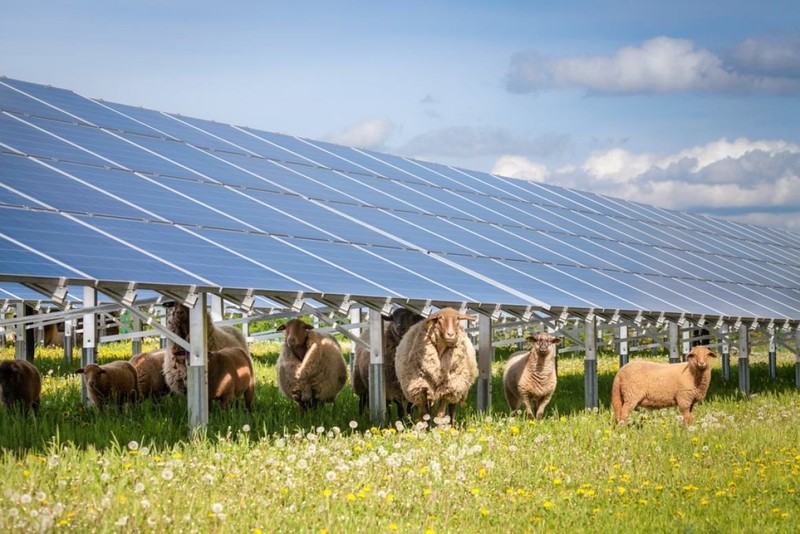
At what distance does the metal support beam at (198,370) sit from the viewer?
43.5 feet

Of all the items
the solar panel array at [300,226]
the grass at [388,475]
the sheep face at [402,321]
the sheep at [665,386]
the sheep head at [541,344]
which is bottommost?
the grass at [388,475]

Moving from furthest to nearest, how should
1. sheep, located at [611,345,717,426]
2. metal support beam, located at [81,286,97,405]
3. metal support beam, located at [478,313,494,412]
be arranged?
metal support beam, located at [81,286,97,405] < metal support beam, located at [478,313,494,412] < sheep, located at [611,345,717,426]

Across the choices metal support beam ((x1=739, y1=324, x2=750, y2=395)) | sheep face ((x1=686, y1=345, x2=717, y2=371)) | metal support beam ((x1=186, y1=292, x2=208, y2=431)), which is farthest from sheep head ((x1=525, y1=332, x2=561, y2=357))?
metal support beam ((x1=739, y1=324, x2=750, y2=395))

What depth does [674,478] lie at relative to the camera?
39.7 ft

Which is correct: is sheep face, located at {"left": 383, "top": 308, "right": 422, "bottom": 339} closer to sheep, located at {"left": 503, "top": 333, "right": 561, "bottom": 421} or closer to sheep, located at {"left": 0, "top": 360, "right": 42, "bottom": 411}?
sheep, located at {"left": 503, "top": 333, "right": 561, "bottom": 421}

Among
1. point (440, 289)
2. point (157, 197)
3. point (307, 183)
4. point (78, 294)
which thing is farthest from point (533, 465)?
point (78, 294)

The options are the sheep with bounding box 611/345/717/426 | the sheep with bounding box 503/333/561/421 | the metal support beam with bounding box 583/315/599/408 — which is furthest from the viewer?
the metal support beam with bounding box 583/315/599/408

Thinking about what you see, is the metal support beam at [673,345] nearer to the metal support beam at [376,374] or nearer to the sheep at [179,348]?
the metal support beam at [376,374]

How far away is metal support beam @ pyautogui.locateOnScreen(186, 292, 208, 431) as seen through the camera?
43.5 feet

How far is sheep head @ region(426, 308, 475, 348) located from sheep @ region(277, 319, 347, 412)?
93.2 inches

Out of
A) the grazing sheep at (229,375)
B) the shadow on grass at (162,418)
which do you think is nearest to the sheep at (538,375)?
the shadow on grass at (162,418)

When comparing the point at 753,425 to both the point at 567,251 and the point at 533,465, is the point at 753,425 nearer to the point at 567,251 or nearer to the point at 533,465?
the point at 533,465

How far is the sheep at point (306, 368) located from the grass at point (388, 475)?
1.20 feet

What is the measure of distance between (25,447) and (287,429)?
12.0ft
